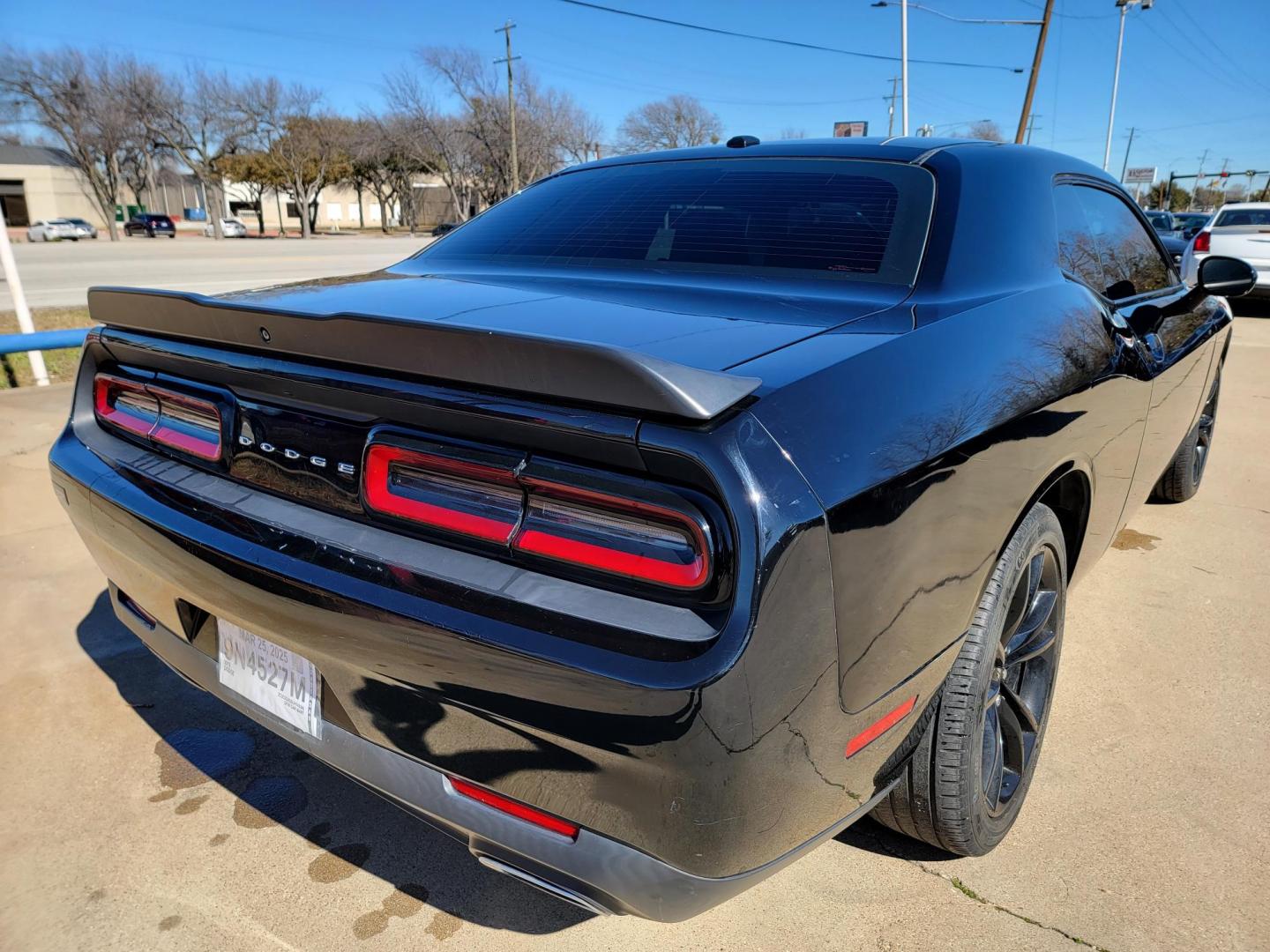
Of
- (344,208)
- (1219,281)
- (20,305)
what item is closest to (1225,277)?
(1219,281)

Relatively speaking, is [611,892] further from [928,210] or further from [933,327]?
[928,210]

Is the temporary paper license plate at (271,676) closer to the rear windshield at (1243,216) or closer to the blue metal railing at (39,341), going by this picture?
the blue metal railing at (39,341)

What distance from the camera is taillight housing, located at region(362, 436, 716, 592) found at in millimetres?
1215

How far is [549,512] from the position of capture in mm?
1305

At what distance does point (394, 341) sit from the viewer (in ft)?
4.60

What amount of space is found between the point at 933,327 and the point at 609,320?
599 mm

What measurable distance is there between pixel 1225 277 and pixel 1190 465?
4.74 ft

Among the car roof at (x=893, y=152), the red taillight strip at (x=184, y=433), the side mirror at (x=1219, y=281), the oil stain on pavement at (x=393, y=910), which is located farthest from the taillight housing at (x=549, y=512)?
the side mirror at (x=1219, y=281)

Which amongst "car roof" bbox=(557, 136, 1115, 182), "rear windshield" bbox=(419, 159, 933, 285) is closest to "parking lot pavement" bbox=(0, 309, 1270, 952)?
"rear windshield" bbox=(419, 159, 933, 285)

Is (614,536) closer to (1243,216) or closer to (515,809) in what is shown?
(515,809)

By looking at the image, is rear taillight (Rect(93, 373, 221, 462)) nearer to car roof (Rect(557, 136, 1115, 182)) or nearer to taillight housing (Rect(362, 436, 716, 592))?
taillight housing (Rect(362, 436, 716, 592))

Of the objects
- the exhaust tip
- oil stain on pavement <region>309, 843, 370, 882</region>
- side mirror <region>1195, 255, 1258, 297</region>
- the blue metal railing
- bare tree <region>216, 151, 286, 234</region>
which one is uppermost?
bare tree <region>216, 151, 286, 234</region>

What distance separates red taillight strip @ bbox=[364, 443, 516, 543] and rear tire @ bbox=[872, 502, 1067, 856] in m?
0.88

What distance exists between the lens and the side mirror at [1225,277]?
321 centimetres
